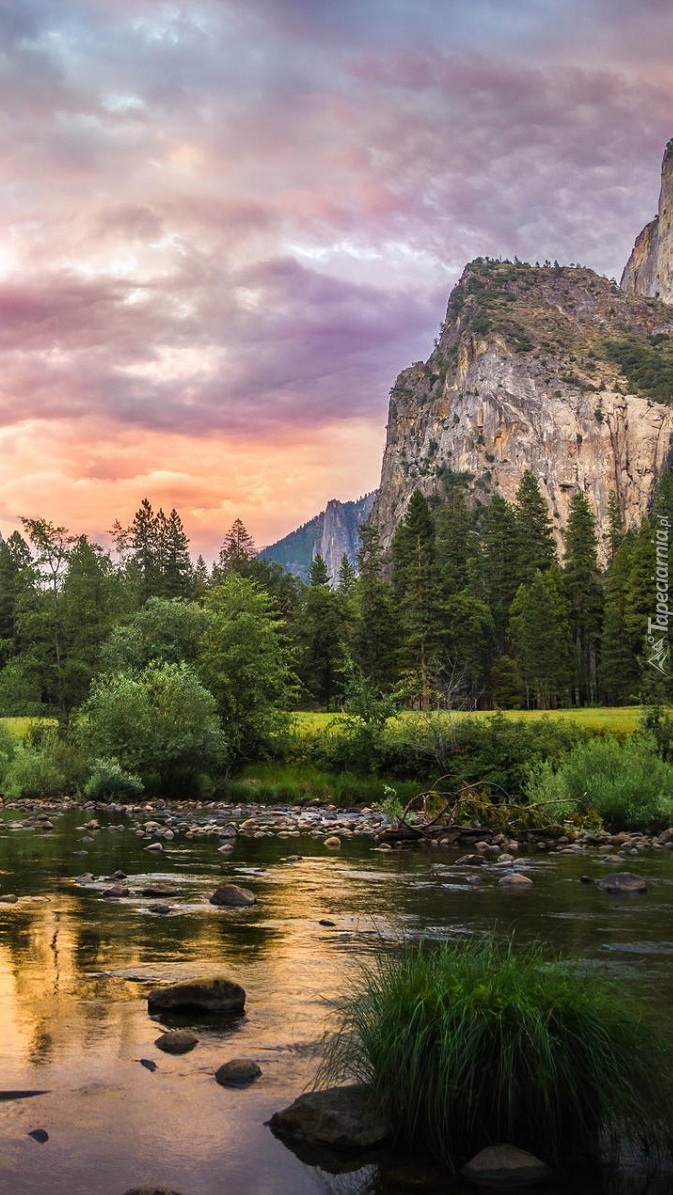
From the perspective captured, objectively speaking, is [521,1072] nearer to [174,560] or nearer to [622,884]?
[622,884]

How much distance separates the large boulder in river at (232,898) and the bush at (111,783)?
23.7 meters

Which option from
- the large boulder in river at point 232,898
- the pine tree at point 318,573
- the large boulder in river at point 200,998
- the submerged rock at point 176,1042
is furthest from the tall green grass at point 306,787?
the pine tree at point 318,573

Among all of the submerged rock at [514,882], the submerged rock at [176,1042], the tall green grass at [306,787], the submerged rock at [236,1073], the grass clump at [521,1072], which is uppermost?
the grass clump at [521,1072]

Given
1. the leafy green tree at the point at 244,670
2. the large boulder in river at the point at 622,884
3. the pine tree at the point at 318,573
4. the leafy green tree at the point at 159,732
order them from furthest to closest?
the pine tree at the point at 318,573 < the leafy green tree at the point at 244,670 < the leafy green tree at the point at 159,732 < the large boulder in river at the point at 622,884

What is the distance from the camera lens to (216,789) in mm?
44438

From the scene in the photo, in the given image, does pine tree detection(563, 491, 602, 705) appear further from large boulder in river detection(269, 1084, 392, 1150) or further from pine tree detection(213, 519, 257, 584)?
large boulder in river detection(269, 1084, 392, 1150)

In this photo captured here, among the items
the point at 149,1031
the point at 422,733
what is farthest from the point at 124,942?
the point at 422,733

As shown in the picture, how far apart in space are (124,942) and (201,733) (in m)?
29.8

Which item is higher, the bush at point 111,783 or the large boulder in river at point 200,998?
the large boulder in river at point 200,998

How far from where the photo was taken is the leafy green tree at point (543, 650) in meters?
89.1

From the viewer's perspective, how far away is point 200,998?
10883mm

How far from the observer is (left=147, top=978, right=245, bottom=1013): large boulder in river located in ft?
35.7

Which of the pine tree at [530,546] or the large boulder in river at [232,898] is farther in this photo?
the pine tree at [530,546]

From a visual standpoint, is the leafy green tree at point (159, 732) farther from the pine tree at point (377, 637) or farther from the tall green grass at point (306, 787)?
the pine tree at point (377, 637)
